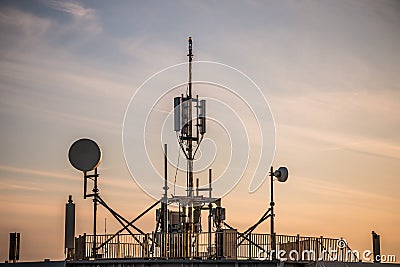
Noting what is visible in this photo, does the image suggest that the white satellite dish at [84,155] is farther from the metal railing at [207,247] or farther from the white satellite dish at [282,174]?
the white satellite dish at [282,174]

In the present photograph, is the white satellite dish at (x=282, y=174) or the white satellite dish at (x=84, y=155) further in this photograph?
the white satellite dish at (x=282, y=174)

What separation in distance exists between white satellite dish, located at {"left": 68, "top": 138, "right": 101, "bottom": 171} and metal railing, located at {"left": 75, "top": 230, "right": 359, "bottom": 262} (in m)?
3.45

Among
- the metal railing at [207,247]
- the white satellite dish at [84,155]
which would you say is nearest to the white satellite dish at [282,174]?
the metal railing at [207,247]

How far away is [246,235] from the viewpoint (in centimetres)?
4600

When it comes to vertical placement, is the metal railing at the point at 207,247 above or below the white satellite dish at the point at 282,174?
below

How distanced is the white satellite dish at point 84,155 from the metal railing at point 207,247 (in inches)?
136

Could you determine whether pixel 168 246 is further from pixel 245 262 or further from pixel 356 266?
pixel 356 266

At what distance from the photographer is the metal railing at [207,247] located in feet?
149

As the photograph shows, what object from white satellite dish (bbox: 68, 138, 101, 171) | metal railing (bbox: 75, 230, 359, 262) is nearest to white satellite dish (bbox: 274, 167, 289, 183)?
metal railing (bbox: 75, 230, 359, 262)

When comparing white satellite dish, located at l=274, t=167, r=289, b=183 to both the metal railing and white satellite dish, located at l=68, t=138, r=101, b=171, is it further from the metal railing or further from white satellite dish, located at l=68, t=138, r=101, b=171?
white satellite dish, located at l=68, t=138, r=101, b=171

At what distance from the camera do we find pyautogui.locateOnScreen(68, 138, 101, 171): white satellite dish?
47.5 m

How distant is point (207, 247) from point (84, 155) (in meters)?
7.53

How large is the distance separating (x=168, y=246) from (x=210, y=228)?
2.60m

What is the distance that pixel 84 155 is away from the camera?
47.7 metres
